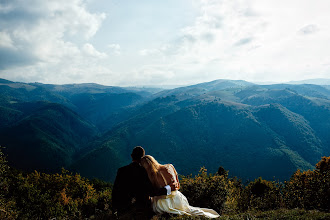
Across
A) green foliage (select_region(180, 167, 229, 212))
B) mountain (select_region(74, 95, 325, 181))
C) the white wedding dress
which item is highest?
the white wedding dress

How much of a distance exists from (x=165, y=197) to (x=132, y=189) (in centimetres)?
122

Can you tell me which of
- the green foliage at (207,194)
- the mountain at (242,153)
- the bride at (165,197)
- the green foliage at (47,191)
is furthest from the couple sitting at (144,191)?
the mountain at (242,153)

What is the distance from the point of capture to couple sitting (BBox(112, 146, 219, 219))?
634cm

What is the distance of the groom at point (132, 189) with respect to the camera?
6.32 m

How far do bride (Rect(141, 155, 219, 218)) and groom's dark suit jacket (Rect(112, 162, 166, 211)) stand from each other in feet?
0.94

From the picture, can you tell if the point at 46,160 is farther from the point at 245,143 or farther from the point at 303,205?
the point at 303,205

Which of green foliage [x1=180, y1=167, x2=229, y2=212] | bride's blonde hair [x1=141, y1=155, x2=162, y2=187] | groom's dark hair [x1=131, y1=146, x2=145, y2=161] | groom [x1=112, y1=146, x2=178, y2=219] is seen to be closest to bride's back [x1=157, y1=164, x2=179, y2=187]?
bride's blonde hair [x1=141, y1=155, x2=162, y2=187]

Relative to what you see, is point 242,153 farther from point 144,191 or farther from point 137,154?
point 137,154

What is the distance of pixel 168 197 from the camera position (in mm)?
6922

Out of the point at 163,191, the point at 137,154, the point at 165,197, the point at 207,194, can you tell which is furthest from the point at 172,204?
the point at 207,194

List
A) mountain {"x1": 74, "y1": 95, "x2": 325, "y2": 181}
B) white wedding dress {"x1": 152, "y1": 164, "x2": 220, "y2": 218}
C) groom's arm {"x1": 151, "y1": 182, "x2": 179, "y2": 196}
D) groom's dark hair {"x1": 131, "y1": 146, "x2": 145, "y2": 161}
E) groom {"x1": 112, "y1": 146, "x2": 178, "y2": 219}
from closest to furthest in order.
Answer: groom {"x1": 112, "y1": 146, "x2": 178, "y2": 219} → groom's dark hair {"x1": 131, "y1": 146, "x2": 145, "y2": 161} → groom's arm {"x1": 151, "y1": 182, "x2": 179, "y2": 196} → white wedding dress {"x1": 152, "y1": 164, "x2": 220, "y2": 218} → mountain {"x1": 74, "y1": 95, "x2": 325, "y2": 181}

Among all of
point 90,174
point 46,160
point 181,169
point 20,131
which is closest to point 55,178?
point 90,174

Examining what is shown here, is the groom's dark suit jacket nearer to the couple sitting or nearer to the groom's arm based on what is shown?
the couple sitting

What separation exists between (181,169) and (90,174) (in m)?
67.5
